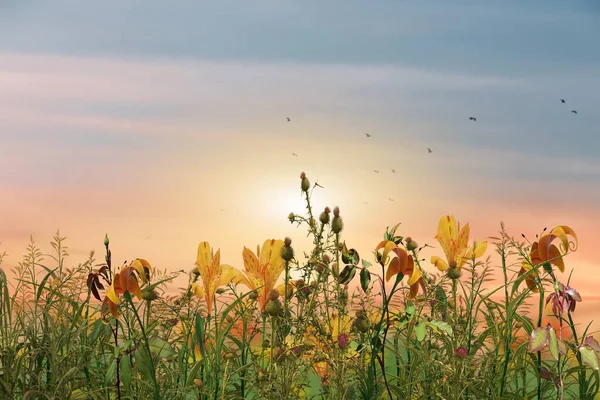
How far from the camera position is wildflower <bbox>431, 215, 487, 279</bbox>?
10.0 feet

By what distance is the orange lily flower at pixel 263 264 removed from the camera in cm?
273

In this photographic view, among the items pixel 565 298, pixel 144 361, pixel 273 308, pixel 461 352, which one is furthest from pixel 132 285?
pixel 565 298

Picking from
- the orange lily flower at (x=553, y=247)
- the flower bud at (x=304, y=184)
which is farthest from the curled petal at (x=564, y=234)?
the flower bud at (x=304, y=184)

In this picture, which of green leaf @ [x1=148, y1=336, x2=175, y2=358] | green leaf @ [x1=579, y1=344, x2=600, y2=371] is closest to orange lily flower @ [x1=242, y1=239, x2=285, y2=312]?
green leaf @ [x1=148, y1=336, x2=175, y2=358]

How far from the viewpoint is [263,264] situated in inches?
107

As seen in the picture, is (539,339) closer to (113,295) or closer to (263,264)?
(263,264)

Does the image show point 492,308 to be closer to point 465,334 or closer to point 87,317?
point 465,334

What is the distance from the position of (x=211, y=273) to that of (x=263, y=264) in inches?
7.7

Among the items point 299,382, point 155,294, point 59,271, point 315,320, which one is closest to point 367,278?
point 315,320

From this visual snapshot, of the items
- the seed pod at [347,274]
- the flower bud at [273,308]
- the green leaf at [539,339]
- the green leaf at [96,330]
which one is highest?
the seed pod at [347,274]

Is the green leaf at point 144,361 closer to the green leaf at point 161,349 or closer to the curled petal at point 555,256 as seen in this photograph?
the green leaf at point 161,349

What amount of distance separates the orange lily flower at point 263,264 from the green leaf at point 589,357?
108cm

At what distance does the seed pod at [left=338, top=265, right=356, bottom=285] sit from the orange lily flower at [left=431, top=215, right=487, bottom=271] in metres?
0.60

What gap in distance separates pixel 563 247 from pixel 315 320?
0.93m
